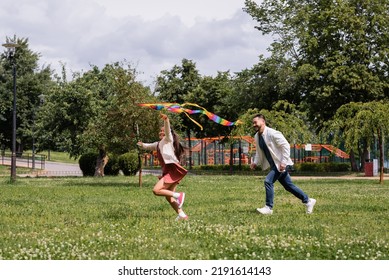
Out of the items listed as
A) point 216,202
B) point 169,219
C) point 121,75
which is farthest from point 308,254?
point 121,75

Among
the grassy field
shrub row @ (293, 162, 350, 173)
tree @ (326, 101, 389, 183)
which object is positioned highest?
tree @ (326, 101, 389, 183)

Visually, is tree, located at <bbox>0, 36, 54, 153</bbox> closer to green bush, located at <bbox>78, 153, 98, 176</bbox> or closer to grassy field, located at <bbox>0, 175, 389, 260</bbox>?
green bush, located at <bbox>78, 153, 98, 176</bbox>

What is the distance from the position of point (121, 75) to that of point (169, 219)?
1348 cm

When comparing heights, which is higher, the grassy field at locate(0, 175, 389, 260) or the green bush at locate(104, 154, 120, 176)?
the green bush at locate(104, 154, 120, 176)

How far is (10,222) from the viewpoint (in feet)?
36.0

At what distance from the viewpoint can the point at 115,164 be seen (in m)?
37.8

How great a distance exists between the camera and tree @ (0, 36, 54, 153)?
56.4 m

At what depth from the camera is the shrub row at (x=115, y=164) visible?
122 ft

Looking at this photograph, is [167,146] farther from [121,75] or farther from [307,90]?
[307,90]

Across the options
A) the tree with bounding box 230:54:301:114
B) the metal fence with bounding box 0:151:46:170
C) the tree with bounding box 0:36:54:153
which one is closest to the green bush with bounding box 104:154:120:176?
the tree with bounding box 230:54:301:114

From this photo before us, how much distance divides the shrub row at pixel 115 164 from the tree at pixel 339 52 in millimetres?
12386

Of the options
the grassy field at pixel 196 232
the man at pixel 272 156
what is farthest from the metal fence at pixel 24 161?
the man at pixel 272 156

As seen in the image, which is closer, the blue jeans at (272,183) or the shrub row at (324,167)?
the blue jeans at (272,183)

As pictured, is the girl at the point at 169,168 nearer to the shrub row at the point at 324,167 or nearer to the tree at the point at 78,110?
the tree at the point at 78,110
